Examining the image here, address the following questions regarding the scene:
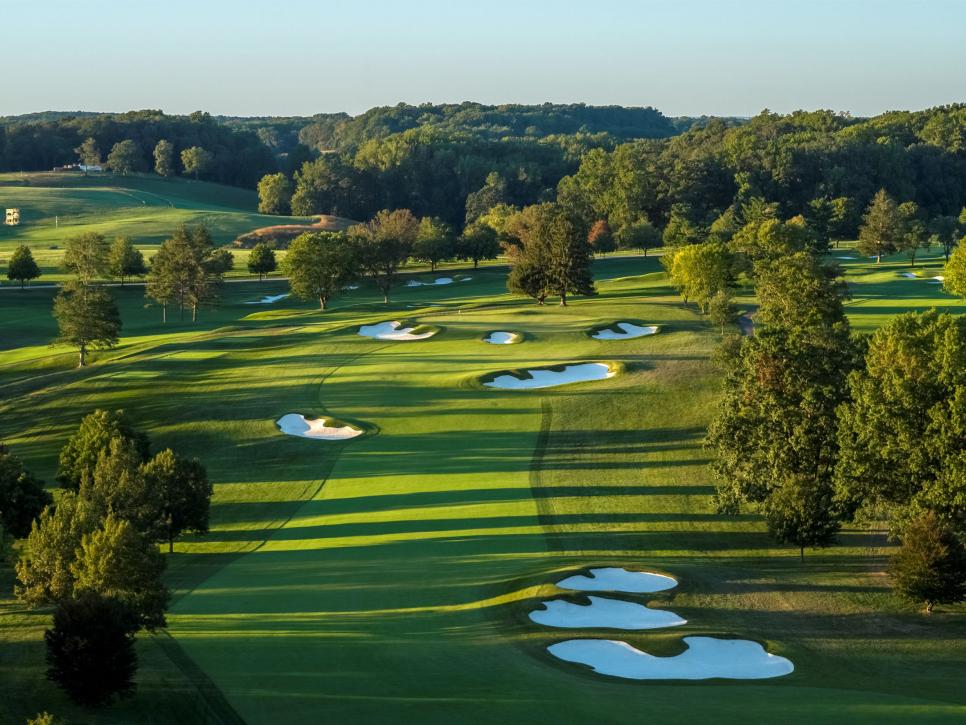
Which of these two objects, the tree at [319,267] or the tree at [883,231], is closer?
the tree at [319,267]

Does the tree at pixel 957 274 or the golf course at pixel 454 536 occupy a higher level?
the tree at pixel 957 274

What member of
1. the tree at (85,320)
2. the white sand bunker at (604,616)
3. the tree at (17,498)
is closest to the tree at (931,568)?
the white sand bunker at (604,616)

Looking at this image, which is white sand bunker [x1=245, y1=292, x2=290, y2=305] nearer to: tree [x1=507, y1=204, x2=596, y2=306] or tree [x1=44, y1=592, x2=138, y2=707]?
tree [x1=507, y1=204, x2=596, y2=306]

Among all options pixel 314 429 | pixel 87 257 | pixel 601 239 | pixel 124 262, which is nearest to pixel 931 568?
pixel 314 429

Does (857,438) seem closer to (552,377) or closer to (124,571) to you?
(124,571)

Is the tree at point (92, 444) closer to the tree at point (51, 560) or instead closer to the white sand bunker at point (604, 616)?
the tree at point (51, 560)

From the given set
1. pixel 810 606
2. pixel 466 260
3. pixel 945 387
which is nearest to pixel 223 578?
pixel 810 606
